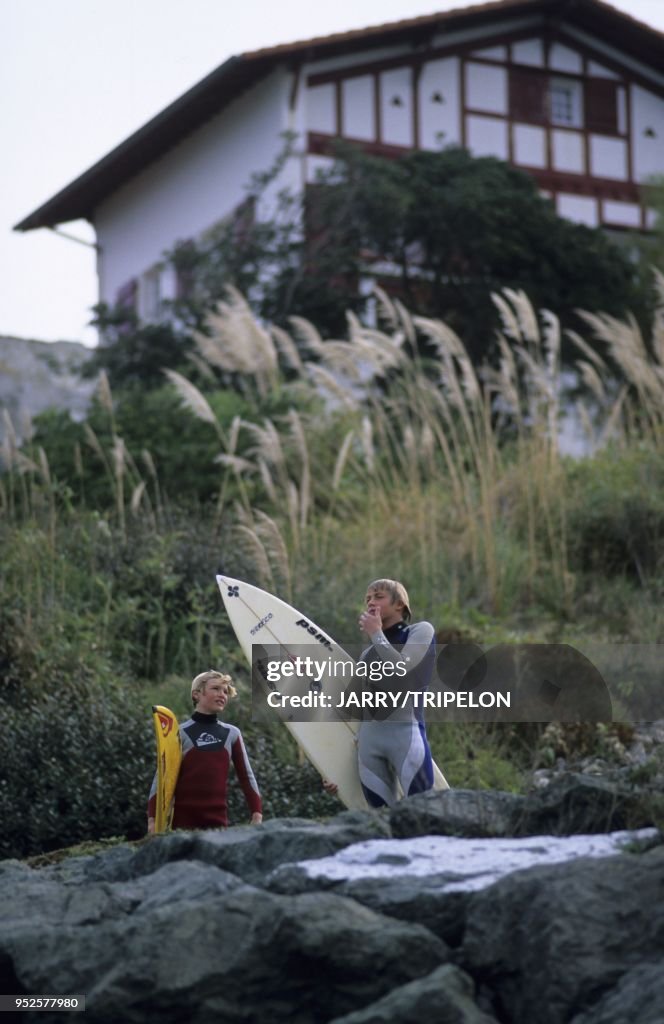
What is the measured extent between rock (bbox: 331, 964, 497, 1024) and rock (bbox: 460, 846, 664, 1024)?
0.20 metres

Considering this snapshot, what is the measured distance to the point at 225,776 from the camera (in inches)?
259

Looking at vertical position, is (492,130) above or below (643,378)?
above

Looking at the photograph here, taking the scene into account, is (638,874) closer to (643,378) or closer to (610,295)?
(643,378)

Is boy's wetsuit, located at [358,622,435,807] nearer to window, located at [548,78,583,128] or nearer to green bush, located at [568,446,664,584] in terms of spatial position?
green bush, located at [568,446,664,584]

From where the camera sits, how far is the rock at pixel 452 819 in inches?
201

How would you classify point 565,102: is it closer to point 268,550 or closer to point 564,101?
point 564,101

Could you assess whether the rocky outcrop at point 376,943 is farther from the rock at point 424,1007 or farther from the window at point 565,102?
the window at point 565,102

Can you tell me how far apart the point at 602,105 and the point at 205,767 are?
66.4 ft

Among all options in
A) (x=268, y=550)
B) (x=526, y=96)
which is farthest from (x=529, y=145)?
(x=268, y=550)

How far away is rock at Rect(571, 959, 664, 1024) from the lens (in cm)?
377

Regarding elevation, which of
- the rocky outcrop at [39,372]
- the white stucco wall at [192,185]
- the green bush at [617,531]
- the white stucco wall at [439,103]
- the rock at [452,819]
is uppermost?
the white stucco wall at [439,103]

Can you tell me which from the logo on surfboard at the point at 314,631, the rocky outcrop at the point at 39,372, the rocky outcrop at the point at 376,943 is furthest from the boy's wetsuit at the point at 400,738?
the rocky outcrop at the point at 39,372

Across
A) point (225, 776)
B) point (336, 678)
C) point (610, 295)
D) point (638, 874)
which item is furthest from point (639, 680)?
point (610, 295)

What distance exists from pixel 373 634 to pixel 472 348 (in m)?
13.9
